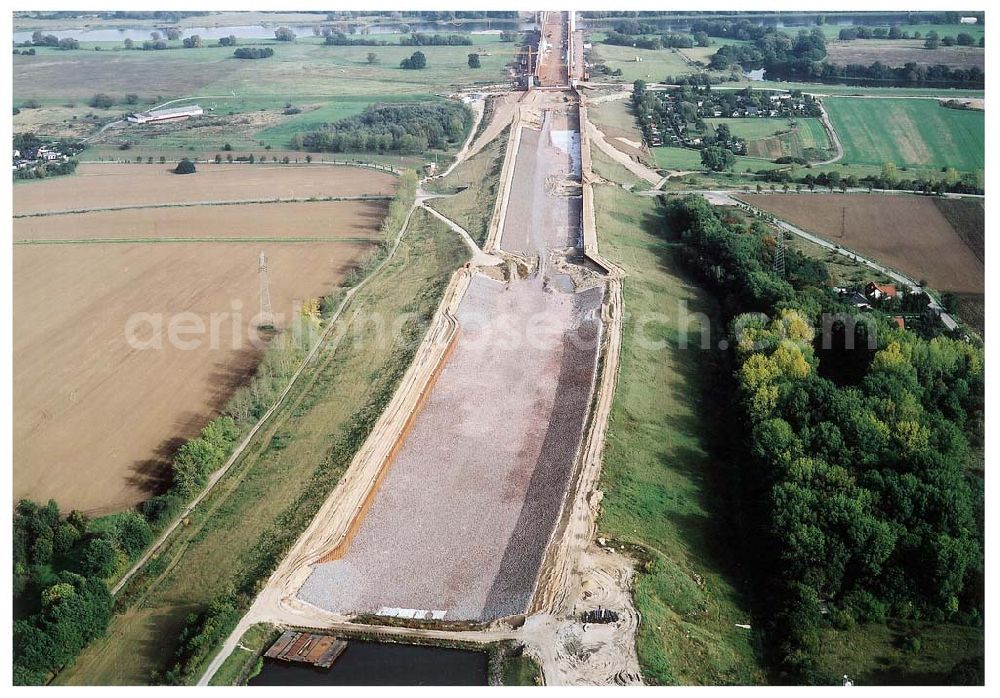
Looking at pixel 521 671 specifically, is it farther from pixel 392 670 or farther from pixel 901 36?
pixel 901 36

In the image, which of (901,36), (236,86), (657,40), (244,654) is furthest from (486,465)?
(657,40)

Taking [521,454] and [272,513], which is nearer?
[272,513]

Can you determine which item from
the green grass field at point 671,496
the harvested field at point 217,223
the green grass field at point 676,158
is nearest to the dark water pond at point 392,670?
the green grass field at point 671,496

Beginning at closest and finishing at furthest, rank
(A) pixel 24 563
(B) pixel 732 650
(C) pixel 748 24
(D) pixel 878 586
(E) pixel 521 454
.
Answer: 1. (B) pixel 732 650
2. (D) pixel 878 586
3. (A) pixel 24 563
4. (E) pixel 521 454
5. (C) pixel 748 24

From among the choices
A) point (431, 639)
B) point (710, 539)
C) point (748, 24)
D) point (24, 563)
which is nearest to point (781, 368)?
point (710, 539)

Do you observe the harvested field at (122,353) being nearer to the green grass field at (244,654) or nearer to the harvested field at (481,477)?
the harvested field at (481,477)

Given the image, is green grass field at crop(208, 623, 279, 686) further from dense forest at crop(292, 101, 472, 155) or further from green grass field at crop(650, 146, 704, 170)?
dense forest at crop(292, 101, 472, 155)

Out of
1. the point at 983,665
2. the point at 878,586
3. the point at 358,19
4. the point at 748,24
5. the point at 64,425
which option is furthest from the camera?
the point at 358,19

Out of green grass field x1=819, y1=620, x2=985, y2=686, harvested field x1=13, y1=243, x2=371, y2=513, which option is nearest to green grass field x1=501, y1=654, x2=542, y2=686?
green grass field x1=819, y1=620, x2=985, y2=686

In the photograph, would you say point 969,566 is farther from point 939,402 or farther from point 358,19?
point 358,19
